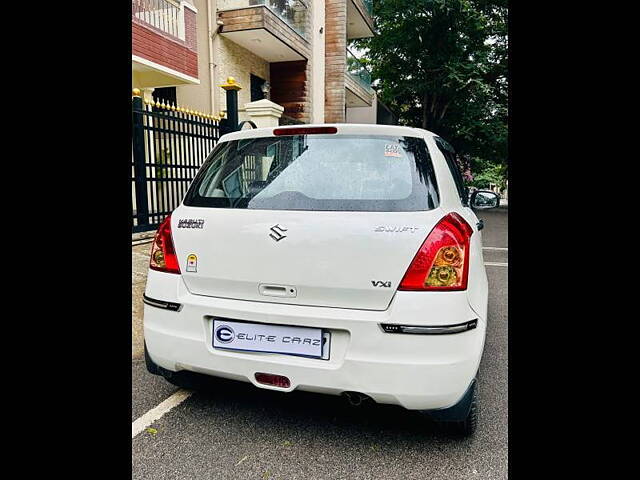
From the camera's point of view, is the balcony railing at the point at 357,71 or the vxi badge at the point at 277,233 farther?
the balcony railing at the point at 357,71

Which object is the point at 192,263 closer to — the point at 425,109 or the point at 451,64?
the point at 451,64

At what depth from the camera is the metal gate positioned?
21.8 ft

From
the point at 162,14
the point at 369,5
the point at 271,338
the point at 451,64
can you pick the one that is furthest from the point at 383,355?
the point at 369,5

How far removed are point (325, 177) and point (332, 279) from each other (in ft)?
1.86

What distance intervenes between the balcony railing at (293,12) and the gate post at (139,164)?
22.8 feet

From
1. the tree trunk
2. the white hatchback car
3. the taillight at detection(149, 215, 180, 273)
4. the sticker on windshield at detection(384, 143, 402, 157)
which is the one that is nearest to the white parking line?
the white hatchback car

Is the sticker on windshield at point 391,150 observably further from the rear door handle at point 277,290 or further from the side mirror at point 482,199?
the side mirror at point 482,199

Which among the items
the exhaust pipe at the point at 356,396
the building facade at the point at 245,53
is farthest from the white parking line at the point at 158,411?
the building facade at the point at 245,53

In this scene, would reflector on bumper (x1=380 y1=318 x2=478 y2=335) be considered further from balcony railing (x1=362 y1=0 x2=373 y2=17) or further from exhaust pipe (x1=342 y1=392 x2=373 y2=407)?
balcony railing (x1=362 y1=0 x2=373 y2=17)

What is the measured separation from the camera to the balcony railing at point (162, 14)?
937 centimetres

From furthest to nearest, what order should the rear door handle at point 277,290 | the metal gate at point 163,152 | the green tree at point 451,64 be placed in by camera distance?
the green tree at point 451,64 < the metal gate at point 163,152 < the rear door handle at point 277,290

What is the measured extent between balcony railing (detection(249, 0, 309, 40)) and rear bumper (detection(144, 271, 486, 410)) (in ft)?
38.3

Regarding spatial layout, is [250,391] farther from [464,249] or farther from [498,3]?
[498,3]
